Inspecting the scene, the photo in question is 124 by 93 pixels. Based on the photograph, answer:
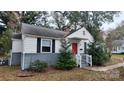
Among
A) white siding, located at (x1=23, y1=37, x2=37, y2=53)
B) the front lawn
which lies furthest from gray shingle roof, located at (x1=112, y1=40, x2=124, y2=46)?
white siding, located at (x1=23, y1=37, x2=37, y2=53)

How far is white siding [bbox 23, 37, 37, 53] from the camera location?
4.60 metres

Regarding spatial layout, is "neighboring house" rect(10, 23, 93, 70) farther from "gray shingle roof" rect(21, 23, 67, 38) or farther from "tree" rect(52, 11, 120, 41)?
"tree" rect(52, 11, 120, 41)

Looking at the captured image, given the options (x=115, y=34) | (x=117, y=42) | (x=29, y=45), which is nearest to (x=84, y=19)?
(x=115, y=34)

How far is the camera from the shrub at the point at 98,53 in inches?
188

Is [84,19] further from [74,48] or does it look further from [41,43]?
[41,43]

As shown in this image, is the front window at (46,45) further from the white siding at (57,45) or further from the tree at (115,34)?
the tree at (115,34)

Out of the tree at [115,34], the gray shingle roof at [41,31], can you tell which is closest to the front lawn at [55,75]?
the tree at [115,34]

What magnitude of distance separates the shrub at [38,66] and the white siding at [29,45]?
38 cm

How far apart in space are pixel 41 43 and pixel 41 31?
45cm
